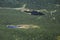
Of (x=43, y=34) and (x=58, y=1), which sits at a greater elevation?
(x=43, y=34)

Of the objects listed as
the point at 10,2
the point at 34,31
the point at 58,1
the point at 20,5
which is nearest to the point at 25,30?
the point at 34,31

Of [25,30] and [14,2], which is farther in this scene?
[14,2]

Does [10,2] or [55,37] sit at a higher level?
[55,37]

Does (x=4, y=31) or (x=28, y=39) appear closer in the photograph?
(x=28, y=39)

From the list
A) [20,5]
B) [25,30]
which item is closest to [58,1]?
[20,5]

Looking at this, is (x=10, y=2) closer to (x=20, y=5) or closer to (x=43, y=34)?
(x=20, y=5)

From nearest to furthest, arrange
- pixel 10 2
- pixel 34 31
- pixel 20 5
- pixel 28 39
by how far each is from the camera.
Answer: pixel 28 39, pixel 34 31, pixel 20 5, pixel 10 2

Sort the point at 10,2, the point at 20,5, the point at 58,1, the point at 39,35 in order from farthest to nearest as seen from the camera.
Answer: the point at 58,1, the point at 10,2, the point at 20,5, the point at 39,35

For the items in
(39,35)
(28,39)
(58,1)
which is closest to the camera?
(28,39)

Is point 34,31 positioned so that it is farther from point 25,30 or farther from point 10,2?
point 10,2
